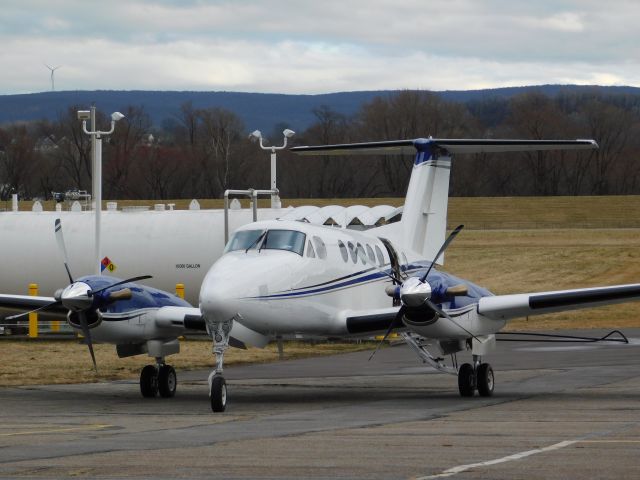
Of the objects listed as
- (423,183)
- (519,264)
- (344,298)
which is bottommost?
(519,264)

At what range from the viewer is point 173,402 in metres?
20.0

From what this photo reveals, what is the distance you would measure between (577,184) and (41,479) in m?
97.0

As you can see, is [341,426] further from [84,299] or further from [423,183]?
[423,183]

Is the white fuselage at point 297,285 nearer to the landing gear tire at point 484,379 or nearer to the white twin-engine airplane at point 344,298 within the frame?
the white twin-engine airplane at point 344,298

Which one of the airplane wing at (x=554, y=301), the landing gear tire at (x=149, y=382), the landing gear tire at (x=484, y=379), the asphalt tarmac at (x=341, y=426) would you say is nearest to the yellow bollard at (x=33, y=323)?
the asphalt tarmac at (x=341, y=426)

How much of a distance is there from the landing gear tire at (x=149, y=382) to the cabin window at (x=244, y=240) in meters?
2.90

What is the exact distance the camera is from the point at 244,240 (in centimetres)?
1962

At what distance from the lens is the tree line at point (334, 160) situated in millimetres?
95125

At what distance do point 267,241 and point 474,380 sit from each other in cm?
414

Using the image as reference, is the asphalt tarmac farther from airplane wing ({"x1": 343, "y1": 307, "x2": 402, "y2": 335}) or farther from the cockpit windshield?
the cockpit windshield

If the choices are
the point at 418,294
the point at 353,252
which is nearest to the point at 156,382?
the point at 353,252

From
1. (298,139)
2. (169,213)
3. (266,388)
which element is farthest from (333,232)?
(298,139)

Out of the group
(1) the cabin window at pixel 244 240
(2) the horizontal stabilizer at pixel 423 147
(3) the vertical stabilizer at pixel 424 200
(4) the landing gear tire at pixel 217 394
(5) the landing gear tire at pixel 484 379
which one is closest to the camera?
(4) the landing gear tire at pixel 217 394

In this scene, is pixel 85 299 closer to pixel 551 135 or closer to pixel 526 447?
pixel 526 447
